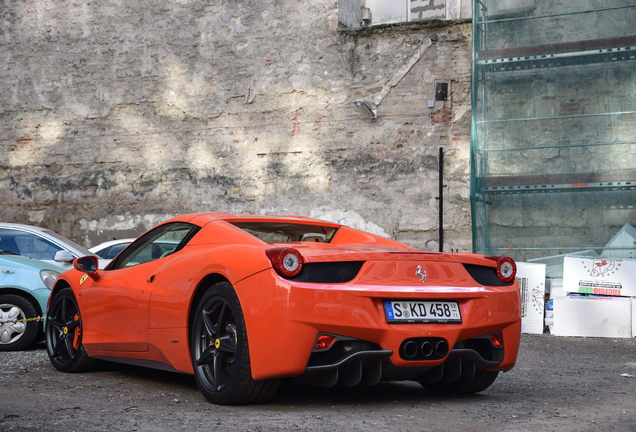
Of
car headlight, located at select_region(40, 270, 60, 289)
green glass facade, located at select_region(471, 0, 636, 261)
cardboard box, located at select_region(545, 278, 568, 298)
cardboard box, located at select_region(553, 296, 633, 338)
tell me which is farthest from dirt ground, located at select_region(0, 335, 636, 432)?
green glass facade, located at select_region(471, 0, 636, 261)

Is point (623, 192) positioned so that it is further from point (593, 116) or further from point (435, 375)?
point (435, 375)

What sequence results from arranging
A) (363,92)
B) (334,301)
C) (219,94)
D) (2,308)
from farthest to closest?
1. (219,94)
2. (363,92)
3. (2,308)
4. (334,301)

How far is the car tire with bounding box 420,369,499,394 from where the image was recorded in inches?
171

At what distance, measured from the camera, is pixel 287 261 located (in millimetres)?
3561

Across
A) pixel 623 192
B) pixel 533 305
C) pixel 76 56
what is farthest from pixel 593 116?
pixel 76 56

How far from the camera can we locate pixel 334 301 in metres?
3.52

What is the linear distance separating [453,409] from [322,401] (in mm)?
743

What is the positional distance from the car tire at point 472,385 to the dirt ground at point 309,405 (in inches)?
2.9

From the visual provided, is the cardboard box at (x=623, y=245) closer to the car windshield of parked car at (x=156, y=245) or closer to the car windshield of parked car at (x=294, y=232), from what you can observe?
Result: the car windshield of parked car at (x=294, y=232)

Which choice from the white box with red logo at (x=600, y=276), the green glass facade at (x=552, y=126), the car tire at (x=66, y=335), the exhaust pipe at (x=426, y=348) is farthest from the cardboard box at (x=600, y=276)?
the car tire at (x=66, y=335)

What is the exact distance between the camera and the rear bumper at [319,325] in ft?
11.5

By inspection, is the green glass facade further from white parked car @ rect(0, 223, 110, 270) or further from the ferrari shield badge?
the ferrari shield badge

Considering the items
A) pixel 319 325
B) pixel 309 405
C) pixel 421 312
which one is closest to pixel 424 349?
pixel 421 312

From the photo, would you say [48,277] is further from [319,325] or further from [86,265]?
[319,325]
